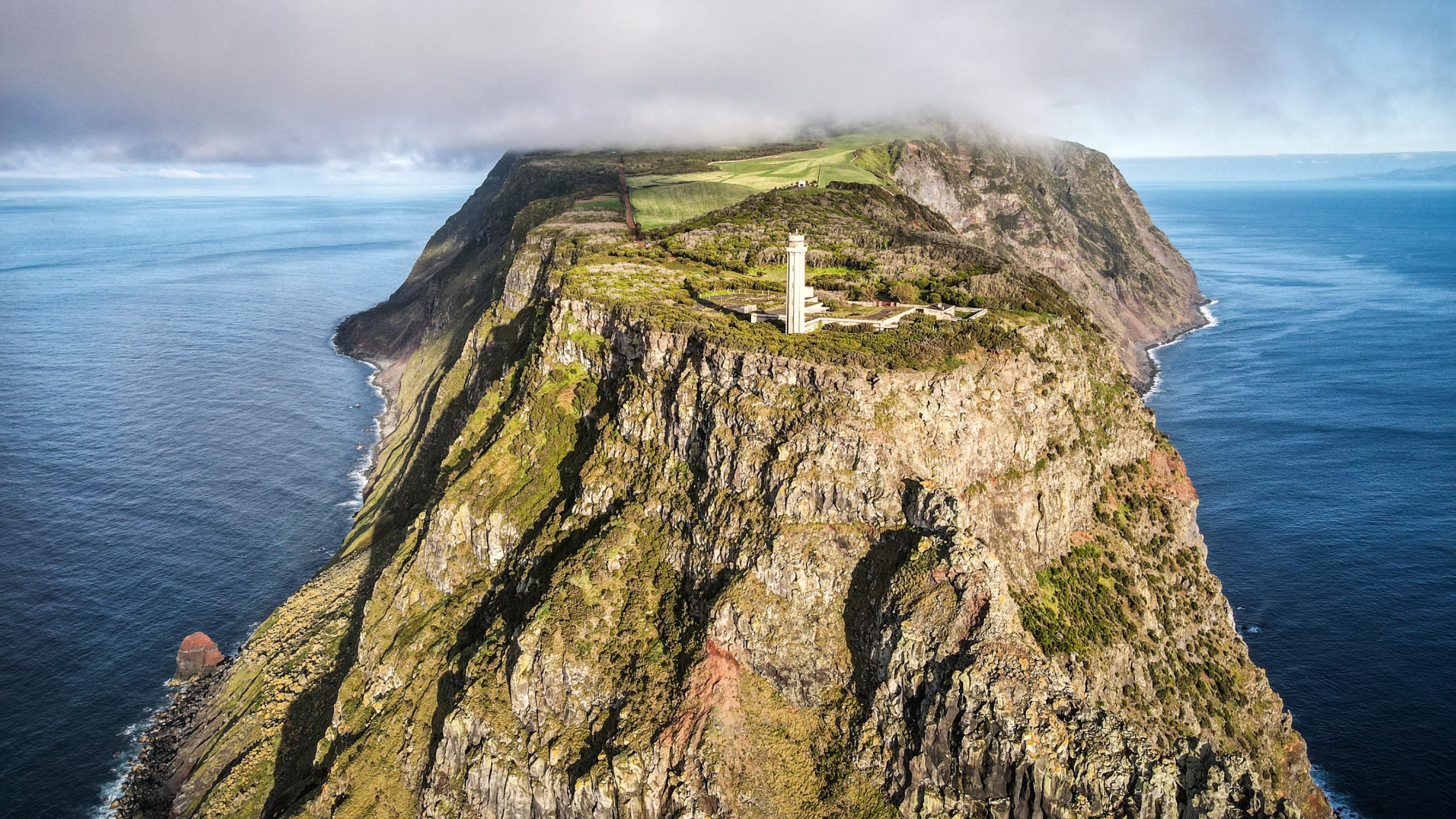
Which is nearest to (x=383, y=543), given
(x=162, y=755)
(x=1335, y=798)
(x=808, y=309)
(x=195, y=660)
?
(x=195, y=660)

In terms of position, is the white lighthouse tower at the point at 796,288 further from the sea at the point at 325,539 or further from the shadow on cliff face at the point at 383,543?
the sea at the point at 325,539

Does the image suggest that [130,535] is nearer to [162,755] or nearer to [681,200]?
[162,755]

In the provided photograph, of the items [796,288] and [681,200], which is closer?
[796,288]

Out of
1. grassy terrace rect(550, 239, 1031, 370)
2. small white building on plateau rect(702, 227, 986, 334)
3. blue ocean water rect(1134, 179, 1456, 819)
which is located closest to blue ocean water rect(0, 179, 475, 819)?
grassy terrace rect(550, 239, 1031, 370)

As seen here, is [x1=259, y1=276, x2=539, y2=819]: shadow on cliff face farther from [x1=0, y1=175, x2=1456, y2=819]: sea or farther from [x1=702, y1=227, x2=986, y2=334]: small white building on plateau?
[x1=702, y1=227, x2=986, y2=334]: small white building on plateau

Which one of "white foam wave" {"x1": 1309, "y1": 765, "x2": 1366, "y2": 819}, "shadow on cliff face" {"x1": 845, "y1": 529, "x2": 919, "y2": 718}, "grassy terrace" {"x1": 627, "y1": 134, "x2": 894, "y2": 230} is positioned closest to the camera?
"shadow on cliff face" {"x1": 845, "y1": 529, "x2": 919, "y2": 718}
